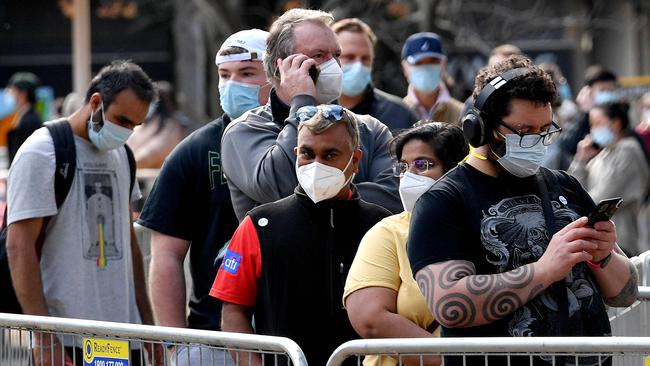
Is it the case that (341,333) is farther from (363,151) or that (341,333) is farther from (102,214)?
(102,214)

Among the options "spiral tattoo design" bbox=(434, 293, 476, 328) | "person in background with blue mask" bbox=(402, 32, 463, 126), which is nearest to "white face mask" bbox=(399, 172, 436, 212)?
"spiral tattoo design" bbox=(434, 293, 476, 328)

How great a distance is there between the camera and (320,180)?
177 inches

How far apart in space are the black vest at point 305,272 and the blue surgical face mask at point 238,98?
40.8 inches

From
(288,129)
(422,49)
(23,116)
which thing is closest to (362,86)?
(422,49)

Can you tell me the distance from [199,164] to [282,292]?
3.67 ft

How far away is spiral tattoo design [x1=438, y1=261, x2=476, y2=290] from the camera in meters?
3.89

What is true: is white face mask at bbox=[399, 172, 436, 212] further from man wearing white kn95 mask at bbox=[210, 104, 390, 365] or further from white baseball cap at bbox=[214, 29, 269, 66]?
white baseball cap at bbox=[214, 29, 269, 66]

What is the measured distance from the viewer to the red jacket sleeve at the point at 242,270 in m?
4.54

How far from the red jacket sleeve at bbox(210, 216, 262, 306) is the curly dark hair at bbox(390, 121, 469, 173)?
0.57 meters

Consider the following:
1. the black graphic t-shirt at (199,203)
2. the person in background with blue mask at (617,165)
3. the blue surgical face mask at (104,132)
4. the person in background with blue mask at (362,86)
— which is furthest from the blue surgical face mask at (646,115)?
the black graphic t-shirt at (199,203)

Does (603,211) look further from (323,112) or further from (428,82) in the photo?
(428,82)

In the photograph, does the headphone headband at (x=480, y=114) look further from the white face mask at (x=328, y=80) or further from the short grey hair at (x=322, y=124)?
the white face mask at (x=328, y=80)

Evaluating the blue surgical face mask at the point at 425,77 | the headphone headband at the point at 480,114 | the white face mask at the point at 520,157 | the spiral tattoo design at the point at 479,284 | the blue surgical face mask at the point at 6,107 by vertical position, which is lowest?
the spiral tattoo design at the point at 479,284

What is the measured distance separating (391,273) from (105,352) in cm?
100
